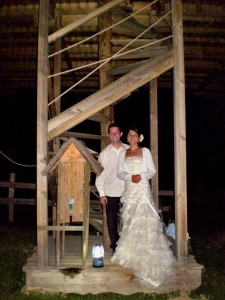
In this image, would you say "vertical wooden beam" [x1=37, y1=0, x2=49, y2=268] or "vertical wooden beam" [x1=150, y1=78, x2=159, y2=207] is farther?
"vertical wooden beam" [x1=150, y1=78, x2=159, y2=207]

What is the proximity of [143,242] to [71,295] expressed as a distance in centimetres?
124

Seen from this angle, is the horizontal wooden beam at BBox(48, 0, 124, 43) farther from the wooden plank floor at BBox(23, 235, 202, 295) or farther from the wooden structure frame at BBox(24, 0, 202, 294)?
the wooden plank floor at BBox(23, 235, 202, 295)

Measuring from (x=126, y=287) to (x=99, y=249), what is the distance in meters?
0.65

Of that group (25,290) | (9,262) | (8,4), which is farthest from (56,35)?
(9,262)

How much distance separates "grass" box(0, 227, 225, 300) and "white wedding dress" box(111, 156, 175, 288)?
1.12 ft

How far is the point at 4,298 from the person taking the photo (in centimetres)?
544

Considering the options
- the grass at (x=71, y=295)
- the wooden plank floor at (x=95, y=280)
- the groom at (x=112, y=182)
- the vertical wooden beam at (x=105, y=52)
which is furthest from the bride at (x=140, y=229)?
the vertical wooden beam at (x=105, y=52)

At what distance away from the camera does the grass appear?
5.42m

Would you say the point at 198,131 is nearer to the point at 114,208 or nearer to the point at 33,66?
the point at 33,66

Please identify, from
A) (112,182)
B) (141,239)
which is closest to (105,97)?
(112,182)

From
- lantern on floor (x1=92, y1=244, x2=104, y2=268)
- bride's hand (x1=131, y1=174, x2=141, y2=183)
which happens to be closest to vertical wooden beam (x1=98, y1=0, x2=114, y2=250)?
bride's hand (x1=131, y1=174, x2=141, y2=183)

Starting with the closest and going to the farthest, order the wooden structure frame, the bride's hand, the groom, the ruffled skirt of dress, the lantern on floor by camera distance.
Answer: the ruffled skirt of dress → the wooden structure frame → the lantern on floor → the bride's hand → the groom

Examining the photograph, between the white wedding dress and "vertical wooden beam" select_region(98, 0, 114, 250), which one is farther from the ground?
"vertical wooden beam" select_region(98, 0, 114, 250)

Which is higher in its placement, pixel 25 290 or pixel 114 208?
pixel 114 208
